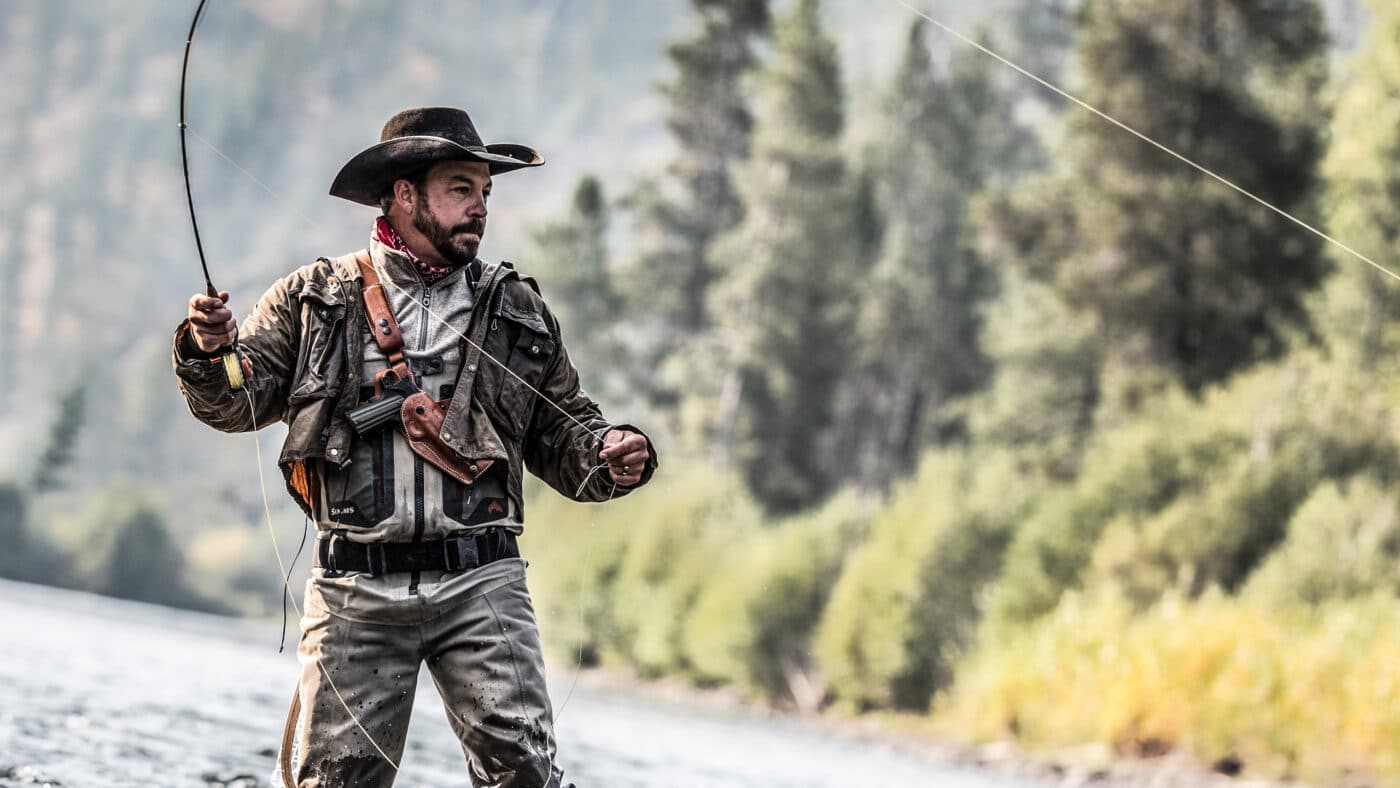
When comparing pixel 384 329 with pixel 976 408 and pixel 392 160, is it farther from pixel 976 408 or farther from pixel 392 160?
pixel 976 408

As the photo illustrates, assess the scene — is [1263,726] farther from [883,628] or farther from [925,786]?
[883,628]

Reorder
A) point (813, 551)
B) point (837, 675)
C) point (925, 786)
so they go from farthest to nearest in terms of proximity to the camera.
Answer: point (813, 551) → point (837, 675) → point (925, 786)

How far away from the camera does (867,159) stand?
52.1m

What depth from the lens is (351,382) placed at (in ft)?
14.5

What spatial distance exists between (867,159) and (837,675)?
27.7 meters

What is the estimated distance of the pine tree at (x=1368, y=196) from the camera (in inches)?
1105

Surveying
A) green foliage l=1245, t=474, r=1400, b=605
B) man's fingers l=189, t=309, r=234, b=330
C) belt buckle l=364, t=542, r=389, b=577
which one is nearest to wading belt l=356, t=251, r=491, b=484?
belt buckle l=364, t=542, r=389, b=577

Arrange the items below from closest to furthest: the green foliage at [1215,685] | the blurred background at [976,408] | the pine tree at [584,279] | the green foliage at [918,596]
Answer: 1. the green foliage at [1215,685]
2. the blurred background at [976,408]
3. the green foliage at [918,596]
4. the pine tree at [584,279]

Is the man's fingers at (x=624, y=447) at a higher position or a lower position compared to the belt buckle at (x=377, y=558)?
higher

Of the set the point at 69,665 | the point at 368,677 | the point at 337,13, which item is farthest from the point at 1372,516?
the point at 337,13

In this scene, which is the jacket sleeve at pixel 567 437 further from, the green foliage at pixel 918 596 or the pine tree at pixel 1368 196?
the pine tree at pixel 1368 196

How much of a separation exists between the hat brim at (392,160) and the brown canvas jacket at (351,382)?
19 cm

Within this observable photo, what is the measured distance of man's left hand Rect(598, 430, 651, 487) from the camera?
4.49m

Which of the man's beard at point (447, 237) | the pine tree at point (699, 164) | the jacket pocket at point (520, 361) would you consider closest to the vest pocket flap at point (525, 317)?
the jacket pocket at point (520, 361)
